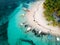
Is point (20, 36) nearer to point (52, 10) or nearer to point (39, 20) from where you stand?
point (39, 20)

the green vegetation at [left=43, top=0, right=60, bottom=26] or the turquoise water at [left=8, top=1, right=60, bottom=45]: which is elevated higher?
the green vegetation at [left=43, top=0, right=60, bottom=26]

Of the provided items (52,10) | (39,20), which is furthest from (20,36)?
(52,10)

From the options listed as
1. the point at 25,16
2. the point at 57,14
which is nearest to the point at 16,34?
the point at 25,16

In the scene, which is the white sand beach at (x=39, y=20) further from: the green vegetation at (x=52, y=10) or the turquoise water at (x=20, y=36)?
the turquoise water at (x=20, y=36)

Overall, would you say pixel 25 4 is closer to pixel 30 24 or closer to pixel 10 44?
pixel 30 24

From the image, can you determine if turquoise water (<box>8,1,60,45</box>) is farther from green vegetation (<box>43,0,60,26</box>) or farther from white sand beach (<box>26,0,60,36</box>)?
green vegetation (<box>43,0,60,26</box>)

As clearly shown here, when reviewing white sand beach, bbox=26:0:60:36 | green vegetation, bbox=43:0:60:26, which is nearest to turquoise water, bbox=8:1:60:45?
white sand beach, bbox=26:0:60:36

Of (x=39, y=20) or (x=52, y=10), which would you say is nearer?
(x=52, y=10)

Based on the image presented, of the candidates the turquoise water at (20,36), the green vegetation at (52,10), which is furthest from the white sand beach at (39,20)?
the turquoise water at (20,36)

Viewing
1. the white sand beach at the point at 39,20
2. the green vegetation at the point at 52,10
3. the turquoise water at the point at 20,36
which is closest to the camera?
the turquoise water at the point at 20,36
